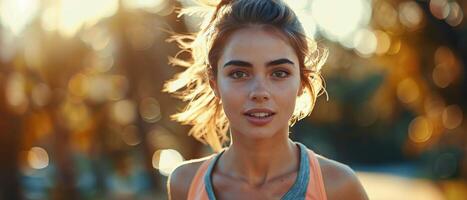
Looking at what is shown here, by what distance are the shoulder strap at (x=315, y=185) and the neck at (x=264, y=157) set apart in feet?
0.25

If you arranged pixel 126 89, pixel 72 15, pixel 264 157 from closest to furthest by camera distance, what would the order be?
pixel 264 157 < pixel 72 15 < pixel 126 89

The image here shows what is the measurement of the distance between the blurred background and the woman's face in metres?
8.22

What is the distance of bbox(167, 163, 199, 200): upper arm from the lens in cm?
340

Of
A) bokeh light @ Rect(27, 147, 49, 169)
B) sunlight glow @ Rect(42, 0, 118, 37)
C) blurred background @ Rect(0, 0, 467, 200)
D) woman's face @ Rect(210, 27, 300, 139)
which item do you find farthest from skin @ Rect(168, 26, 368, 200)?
bokeh light @ Rect(27, 147, 49, 169)

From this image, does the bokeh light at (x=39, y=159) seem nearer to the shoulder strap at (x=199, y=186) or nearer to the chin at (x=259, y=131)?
the shoulder strap at (x=199, y=186)

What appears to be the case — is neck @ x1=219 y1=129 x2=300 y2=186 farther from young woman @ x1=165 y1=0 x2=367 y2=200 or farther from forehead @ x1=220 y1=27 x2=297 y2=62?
forehead @ x1=220 y1=27 x2=297 y2=62

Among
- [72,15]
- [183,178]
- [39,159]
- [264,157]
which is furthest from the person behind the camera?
[39,159]

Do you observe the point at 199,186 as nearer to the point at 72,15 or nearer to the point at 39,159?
the point at 72,15

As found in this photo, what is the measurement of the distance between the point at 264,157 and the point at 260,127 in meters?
0.19

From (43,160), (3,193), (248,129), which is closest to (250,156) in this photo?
(248,129)

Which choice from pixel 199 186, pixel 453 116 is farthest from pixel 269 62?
pixel 453 116

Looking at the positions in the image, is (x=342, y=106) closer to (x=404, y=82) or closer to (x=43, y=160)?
(x=43, y=160)

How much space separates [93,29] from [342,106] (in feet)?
91.5

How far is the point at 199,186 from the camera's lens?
129 inches
